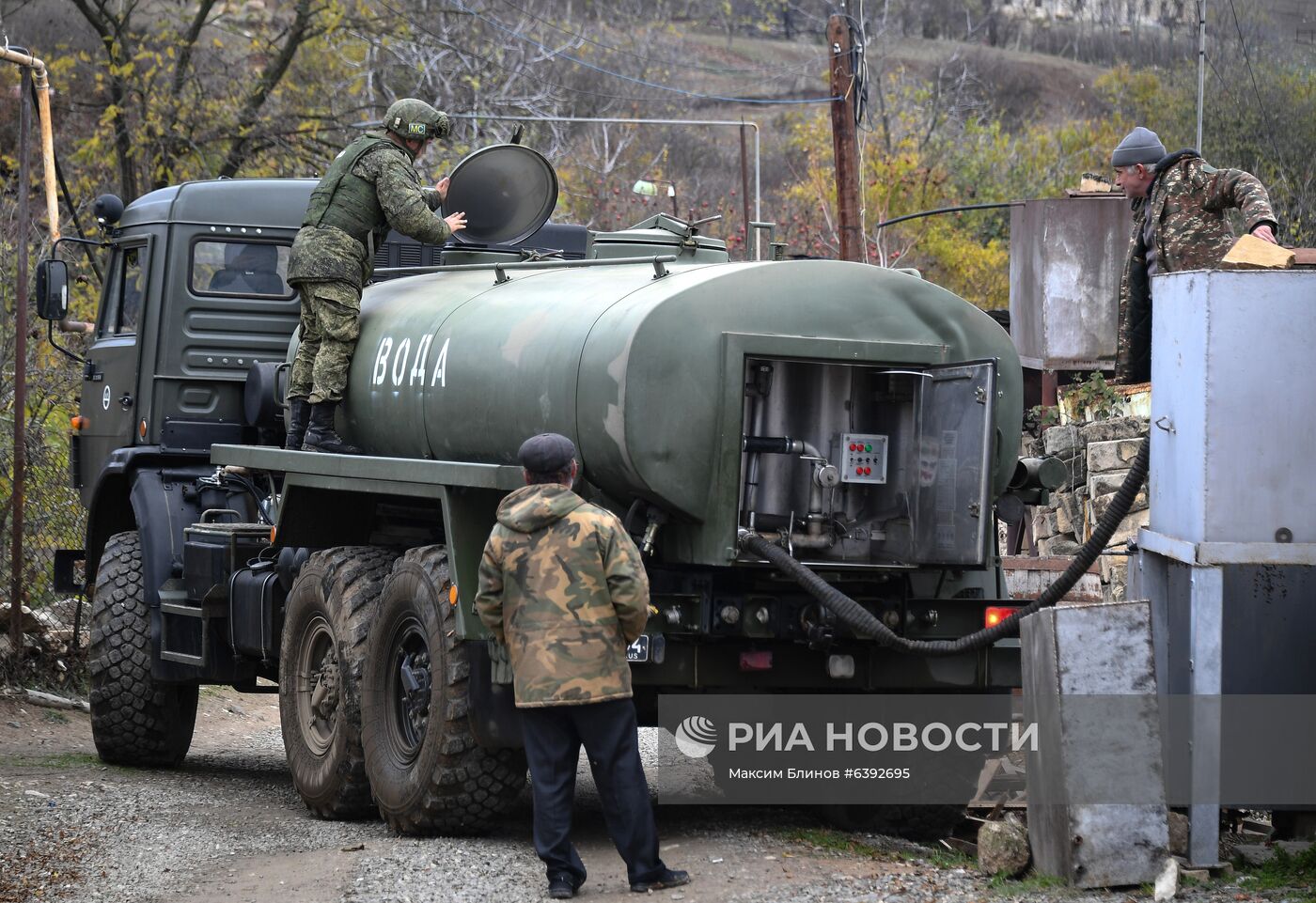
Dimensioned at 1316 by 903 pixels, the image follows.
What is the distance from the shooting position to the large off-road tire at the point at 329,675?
775 cm

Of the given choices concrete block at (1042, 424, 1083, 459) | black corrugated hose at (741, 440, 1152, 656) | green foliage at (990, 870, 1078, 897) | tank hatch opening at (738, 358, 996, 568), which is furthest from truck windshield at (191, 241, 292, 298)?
concrete block at (1042, 424, 1083, 459)

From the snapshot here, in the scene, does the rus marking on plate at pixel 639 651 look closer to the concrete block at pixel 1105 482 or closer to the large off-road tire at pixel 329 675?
the large off-road tire at pixel 329 675

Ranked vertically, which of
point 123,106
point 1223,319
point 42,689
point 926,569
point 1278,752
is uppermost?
point 123,106

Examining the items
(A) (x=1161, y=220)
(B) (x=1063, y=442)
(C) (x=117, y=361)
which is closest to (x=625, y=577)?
(A) (x=1161, y=220)

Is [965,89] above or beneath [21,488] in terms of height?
above

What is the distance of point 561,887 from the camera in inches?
242

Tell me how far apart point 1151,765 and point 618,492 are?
2.15m

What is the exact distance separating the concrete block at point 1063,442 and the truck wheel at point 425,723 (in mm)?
7082

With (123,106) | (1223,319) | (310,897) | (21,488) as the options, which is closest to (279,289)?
(21,488)

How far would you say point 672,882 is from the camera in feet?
20.4

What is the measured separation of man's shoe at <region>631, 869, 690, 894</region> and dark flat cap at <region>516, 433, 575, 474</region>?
57.1 inches

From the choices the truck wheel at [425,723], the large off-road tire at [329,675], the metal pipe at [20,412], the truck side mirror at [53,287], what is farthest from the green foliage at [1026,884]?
the metal pipe at [20,412]

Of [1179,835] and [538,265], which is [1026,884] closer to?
[1179,835]

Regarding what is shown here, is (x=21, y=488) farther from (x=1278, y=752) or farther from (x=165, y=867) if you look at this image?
(x=1278, y=752)
